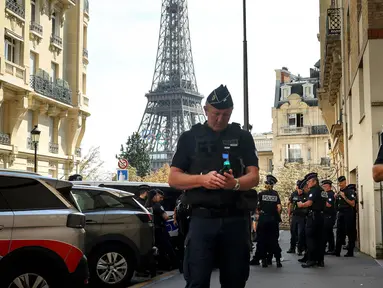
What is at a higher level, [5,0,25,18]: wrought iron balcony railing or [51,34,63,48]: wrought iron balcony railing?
[5,0,25,18]: wrought iron balcony railing

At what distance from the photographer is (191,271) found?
15.9 feet

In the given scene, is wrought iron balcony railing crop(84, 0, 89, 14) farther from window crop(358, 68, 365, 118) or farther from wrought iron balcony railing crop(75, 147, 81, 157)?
window crop(358, 68, 365, 118)

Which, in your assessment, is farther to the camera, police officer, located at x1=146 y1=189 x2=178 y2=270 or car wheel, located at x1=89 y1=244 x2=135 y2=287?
police officer, located at x1=146 y1=189 x2=178 y2=270

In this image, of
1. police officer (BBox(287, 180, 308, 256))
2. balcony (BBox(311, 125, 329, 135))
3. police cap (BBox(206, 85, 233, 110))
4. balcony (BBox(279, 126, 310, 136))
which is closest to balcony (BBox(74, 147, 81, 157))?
police officer (BBox(287, 180, 308, 256))

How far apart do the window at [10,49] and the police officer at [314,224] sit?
21049mm

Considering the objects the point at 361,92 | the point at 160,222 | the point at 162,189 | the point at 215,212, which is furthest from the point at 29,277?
the point at 361,92

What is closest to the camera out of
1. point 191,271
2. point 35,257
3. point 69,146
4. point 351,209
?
point 191,271

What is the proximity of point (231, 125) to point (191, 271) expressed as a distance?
3.83ft

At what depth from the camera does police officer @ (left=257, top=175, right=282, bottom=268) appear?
1373 centimetres

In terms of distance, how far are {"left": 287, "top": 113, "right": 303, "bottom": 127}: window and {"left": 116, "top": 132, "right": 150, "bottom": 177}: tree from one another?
2108 cm

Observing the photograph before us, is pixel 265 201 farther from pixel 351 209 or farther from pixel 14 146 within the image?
pixel 14 146

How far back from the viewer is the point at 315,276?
462 inches

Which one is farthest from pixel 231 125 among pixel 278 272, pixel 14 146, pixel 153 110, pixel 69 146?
pixel 153 110

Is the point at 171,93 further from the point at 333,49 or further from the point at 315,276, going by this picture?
the point at 315,276
